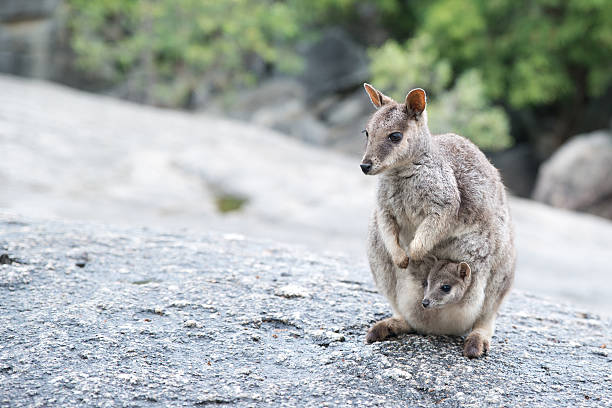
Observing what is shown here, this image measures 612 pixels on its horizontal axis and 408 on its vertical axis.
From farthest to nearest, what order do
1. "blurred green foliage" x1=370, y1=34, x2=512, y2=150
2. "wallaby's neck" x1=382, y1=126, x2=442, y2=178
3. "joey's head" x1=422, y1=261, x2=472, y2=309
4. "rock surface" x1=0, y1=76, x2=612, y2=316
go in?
"blurred green foliage" x1=370, y1=34, x2=512, y2=150
"rock surface" x1=0, y1=76, x2=612, y2=316
"wallaby's neck" x1=382, y1=126, x2=442, y2=178
"joey's head" x1=422, y1=261, x2=472, y2=309

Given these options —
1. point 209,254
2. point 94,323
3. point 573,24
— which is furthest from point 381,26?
point 94,323

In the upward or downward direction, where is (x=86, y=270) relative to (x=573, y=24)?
downward

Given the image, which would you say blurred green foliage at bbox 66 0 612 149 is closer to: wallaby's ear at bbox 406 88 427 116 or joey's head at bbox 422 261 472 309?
wallaby's ear at bbox 406 88 427 116

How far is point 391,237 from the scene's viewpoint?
13.0 feet

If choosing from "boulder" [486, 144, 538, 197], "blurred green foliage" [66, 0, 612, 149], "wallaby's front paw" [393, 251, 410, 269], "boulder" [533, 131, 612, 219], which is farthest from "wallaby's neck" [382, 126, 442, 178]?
"boulder" [486, 144, 538, 197]

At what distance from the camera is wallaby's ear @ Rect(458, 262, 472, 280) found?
3.81 metres

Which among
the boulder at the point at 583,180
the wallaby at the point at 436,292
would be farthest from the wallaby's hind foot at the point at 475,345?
the boulder at the point at 583,180

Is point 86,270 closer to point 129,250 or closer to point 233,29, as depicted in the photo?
point 129,250

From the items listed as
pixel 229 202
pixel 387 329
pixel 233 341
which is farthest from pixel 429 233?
pixel 229 202

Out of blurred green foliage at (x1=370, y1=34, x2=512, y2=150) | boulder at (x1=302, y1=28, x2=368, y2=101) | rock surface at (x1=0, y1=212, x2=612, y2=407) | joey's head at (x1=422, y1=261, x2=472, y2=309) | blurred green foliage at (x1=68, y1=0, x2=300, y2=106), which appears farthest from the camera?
boulder at (x1=302, y1=28, x2=368, y2=101)

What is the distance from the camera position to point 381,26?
25.4 m

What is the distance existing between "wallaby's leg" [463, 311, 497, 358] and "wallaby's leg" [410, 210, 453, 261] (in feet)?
2.27

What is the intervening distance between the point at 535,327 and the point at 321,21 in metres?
21.8

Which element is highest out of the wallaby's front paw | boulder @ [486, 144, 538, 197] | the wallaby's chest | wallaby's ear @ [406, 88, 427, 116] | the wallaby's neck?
boulder @ [486, 144, 538, 197]
